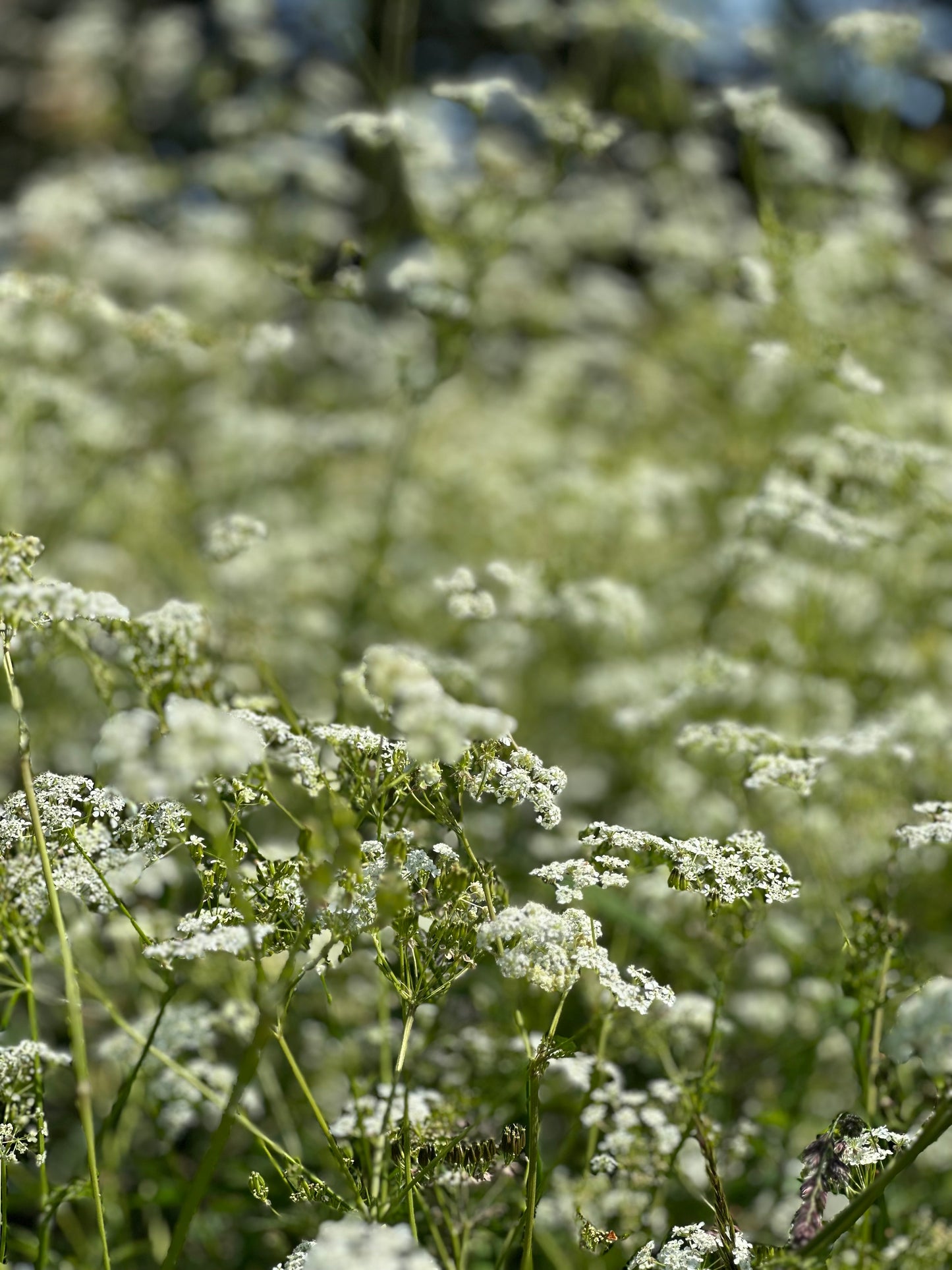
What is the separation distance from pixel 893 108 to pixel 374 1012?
4715 mm

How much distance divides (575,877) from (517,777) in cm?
20

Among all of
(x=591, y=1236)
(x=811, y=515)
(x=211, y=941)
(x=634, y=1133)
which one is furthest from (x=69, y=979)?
(x=811, y=515)

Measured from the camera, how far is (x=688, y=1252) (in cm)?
196

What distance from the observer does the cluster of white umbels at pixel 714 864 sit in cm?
196

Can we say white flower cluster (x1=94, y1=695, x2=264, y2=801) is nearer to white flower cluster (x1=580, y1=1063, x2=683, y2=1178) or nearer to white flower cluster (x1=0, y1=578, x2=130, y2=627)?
white flower cluster (x1=0, y1=578, x2=130, y2=627)

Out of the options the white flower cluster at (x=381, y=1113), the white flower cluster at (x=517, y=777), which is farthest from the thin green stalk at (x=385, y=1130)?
the white flower cluster at (x=517, y=777)

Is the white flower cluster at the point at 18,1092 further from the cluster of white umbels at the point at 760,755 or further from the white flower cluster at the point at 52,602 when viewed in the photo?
the cluster of white umbels at the point at 760,755

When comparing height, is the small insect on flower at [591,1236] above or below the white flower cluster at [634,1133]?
above

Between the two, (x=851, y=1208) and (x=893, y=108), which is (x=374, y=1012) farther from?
(x=893, y=108)

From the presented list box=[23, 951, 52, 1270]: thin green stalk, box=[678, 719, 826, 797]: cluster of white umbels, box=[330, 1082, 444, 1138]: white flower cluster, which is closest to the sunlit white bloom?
box=[678, 719, 826, 797]: cluster of white umbels

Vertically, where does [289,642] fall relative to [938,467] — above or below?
below

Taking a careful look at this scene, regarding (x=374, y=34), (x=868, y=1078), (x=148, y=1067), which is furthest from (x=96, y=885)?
(x=374, y=34)

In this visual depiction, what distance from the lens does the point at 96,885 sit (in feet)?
6.95

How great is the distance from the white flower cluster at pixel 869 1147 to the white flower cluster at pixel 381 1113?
734 mm
